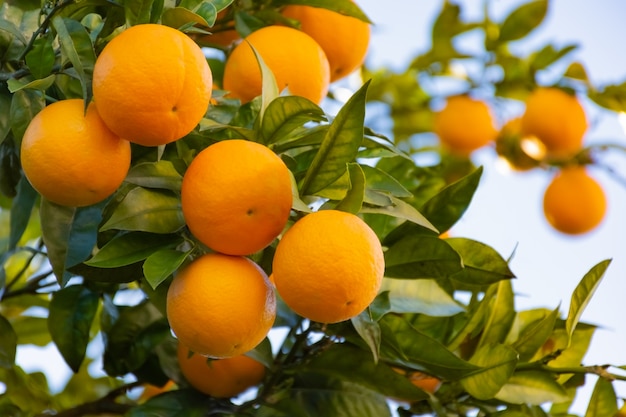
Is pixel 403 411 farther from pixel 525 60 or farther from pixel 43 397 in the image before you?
pixel 525 60

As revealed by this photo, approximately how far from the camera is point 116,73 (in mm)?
891

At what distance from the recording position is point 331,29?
1293 mm

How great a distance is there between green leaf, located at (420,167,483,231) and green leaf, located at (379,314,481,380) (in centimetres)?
15

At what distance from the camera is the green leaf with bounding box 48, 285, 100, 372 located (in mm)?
1219

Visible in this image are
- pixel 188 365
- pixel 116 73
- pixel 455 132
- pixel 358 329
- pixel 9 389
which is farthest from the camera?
pixel 455 132

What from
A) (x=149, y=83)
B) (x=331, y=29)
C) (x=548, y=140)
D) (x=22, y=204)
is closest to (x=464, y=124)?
(x=548, y=140)

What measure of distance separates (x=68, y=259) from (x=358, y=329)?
1.15 feet

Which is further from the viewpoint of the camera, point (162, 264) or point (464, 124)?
point (464, 124)

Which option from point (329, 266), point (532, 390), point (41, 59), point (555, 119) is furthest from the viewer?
point (555, 119)

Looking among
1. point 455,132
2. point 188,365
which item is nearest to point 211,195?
point 188,365

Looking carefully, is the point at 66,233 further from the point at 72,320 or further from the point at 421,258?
the point at 421,258

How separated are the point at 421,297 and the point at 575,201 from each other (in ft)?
3.71

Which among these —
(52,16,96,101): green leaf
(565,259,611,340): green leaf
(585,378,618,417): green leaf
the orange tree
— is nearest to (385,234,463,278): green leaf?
the orange tree

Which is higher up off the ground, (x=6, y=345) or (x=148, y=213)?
(x=148, y=213)
